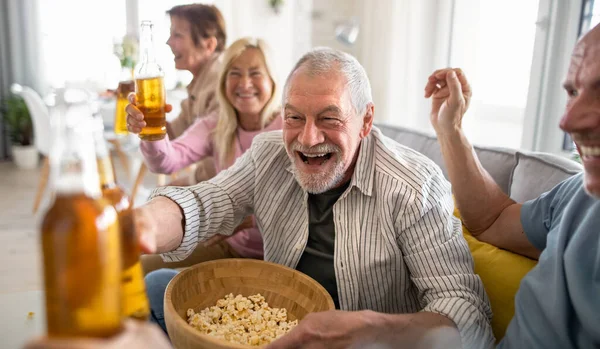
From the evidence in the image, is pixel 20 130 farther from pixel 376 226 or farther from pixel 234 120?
pixel 376 226

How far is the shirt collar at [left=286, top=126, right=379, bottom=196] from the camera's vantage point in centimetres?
138

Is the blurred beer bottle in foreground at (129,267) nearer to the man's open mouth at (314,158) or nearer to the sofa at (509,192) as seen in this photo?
the man's open mouth at (314,158)

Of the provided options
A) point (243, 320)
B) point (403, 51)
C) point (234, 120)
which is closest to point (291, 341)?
point (243, 320)

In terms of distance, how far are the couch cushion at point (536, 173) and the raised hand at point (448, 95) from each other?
0.25 metres

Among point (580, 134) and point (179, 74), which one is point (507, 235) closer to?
point (580, 134)

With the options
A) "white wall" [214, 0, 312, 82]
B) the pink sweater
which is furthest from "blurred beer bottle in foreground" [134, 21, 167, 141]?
"white wall" [214, 0, 312, 82]

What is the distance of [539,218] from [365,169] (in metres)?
0.46

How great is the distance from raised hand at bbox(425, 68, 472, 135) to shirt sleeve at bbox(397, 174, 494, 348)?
0.29 meters

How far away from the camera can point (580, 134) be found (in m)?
0.88

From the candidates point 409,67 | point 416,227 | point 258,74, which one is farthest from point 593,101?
point 409,67

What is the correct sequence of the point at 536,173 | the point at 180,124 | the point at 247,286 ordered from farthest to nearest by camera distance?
the point at 180,124 → the point at 536,173 → the point at 247,286

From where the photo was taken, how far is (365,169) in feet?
4.63

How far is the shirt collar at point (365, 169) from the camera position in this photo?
4.52 feet

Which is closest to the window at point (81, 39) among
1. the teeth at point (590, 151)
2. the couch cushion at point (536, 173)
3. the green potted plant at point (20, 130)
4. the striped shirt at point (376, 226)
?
the green potted plant at point (20, 130)
